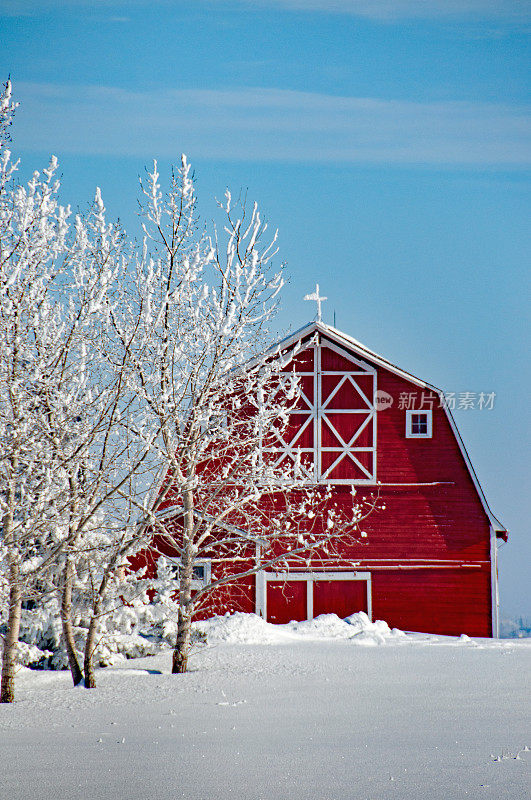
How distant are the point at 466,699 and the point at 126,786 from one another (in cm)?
485

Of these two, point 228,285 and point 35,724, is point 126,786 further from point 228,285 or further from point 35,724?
point 228,285

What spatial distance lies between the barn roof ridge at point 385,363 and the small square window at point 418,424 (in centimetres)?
51

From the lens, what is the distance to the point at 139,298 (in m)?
13.0

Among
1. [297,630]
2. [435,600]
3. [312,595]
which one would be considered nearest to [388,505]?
[435,600]

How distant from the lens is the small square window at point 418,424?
19.8 meters

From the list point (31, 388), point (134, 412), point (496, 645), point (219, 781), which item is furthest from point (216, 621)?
point (219, 781)

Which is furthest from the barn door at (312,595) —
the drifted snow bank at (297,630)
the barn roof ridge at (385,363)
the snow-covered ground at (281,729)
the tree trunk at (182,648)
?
the tree trunk at (182,648)

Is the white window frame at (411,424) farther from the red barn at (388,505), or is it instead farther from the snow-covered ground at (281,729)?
the snow-covered ground at (281,729)

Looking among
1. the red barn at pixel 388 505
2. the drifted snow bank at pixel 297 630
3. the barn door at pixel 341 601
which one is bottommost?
the drifted snow bank at pixel 297 630

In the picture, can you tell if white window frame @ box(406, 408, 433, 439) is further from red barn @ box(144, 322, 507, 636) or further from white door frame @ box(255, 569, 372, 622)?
white door frame @ box(255, 569, 372, 622)

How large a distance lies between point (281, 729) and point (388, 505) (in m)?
11.9

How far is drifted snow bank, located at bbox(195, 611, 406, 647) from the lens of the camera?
15.8m

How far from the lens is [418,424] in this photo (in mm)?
19922

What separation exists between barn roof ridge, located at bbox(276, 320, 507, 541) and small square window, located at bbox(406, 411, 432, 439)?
51 centimetres
